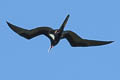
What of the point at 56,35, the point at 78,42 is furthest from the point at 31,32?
the point at 78,42

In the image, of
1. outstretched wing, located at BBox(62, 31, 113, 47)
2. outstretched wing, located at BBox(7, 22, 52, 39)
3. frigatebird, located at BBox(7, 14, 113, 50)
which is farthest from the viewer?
outstretched wing, located at BBox(62, 31, 113, 47)

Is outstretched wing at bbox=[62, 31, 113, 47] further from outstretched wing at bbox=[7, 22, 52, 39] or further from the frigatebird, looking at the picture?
outstretched wing at bbox=[7, 22, 52, 39]

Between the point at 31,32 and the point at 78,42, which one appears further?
the point at 78,42

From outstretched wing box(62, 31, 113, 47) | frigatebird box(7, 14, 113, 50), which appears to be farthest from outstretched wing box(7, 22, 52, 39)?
outstretched wing box(62, 31, 113, 47)

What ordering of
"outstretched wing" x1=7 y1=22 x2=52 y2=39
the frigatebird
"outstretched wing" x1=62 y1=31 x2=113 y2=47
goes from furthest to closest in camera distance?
"outstretched wing" x1=62 y1=31 x2=113 y2=47
"outstretched wing" x1=7 y1=22 x2=52 y2=39
the frigatebird

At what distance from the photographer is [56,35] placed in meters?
55.0

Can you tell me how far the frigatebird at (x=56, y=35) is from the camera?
55322 millimetres

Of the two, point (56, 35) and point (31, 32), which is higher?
point (31, 32)

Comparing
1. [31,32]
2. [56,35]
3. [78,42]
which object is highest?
[31,32]

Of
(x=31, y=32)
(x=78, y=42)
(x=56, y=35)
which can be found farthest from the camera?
(x=78, y=42)

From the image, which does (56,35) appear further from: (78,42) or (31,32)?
(78,42)

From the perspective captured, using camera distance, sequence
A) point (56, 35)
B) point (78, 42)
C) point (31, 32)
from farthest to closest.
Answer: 1. point (78, 42)
2. point (31, 32)
3. point (56, 35)

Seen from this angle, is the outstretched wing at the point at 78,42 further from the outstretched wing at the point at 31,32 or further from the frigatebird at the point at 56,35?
the outstretched wing at the point at 31,32

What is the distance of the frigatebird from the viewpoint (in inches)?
2178
